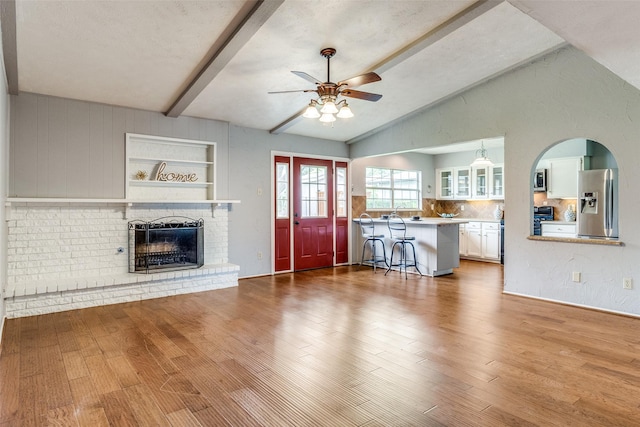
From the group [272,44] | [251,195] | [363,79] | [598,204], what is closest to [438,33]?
[363,79]

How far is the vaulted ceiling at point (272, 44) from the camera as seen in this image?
112 inches

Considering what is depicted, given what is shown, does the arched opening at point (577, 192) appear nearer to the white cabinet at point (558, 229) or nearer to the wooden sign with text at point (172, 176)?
the white cabinet at point (558, 229)

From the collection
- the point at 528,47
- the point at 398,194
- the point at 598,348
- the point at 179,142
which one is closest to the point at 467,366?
the point at 598,348

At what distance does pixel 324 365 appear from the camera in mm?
2795

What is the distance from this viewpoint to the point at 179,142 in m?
5.44

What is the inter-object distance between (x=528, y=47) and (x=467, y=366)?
11.9 ft

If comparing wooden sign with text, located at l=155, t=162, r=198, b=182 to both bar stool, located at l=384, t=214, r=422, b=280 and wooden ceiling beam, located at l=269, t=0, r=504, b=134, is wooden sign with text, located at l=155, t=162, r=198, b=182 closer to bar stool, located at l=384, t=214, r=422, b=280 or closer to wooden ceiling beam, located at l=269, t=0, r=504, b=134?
wooden ceiling beam, located at l=269, t=0, r=504, b=134

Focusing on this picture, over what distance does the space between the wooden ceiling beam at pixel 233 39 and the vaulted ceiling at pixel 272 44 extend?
1cm

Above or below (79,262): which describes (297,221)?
above

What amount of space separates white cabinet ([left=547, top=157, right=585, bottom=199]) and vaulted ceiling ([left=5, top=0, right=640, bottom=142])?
9.51 ft

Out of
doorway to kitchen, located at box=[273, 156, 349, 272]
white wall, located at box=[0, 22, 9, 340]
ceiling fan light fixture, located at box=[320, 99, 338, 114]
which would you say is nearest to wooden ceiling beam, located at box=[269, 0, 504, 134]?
ceiling fan light fixture, located at box=[320, 99, 338, 114]

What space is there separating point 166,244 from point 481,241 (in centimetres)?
632

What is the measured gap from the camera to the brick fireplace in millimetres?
4195

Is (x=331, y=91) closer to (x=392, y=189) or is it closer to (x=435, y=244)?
(x=435, y=244)
